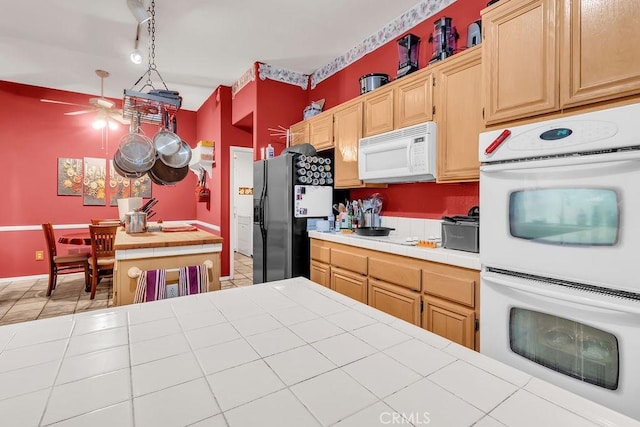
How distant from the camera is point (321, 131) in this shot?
11.6 feet

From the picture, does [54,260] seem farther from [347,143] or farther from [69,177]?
[347,143]

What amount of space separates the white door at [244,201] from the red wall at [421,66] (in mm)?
3020

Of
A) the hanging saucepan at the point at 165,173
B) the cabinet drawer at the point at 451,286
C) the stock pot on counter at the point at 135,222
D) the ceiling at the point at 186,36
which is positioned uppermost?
the ceiling at the point at 186,36

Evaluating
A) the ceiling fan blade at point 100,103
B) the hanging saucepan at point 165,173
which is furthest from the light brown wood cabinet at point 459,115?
the ceiling fan blade at point 100,103

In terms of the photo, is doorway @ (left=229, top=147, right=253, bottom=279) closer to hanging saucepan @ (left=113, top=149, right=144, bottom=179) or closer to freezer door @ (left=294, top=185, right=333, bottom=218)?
freezer door @ (left=294, top=185, right=333, bottom=218)

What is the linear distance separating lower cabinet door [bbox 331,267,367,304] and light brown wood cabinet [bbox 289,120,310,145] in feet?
5.51

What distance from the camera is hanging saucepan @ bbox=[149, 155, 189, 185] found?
110 inches

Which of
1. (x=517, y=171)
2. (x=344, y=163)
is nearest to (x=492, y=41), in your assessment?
(x=517, y=171)

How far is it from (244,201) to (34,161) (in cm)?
335

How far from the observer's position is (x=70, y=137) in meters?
5.04

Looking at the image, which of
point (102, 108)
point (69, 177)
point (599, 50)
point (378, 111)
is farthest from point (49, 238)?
point (599, 50)

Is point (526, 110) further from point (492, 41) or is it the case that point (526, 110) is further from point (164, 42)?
point (164, 42)

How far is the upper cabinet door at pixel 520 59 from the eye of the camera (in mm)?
1573

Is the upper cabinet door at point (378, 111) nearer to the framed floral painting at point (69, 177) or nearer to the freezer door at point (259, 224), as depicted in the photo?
the freezer door at point (259, 224)
